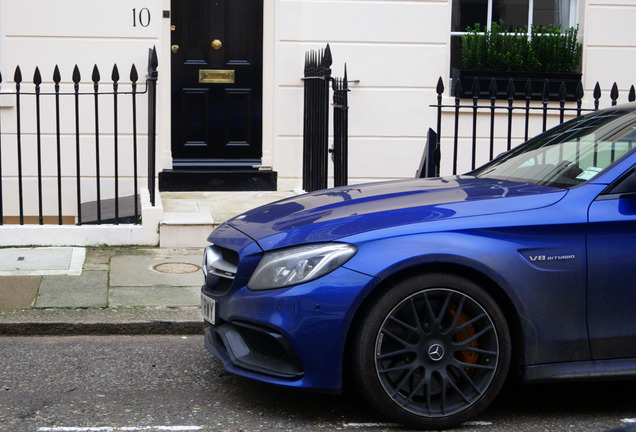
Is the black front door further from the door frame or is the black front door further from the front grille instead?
the front grille

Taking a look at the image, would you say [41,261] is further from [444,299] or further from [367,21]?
[367,21]

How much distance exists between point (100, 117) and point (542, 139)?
230 inches

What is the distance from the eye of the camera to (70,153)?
31.4 feet

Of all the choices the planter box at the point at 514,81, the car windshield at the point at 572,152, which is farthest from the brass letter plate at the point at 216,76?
the car windshield at the point at 572,152

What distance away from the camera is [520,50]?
1020cm

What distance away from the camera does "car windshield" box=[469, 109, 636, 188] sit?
4234mm

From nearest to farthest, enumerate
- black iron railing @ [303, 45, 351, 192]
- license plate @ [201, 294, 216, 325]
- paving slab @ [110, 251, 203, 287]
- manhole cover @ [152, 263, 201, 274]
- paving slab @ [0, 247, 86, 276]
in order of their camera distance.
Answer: license plate @ [201, 294, 216, 325] → paving slab @ [110, 251, 203, 287] → paving slab @ [0, 247, 86, 276] → manhole cover @ [152, 263, 201, 274] → black iron railing @ [303, 45, 351, 192]

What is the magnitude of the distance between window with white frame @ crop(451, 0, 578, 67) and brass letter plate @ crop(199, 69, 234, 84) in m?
2.64

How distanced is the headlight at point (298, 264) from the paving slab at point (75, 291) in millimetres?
2222

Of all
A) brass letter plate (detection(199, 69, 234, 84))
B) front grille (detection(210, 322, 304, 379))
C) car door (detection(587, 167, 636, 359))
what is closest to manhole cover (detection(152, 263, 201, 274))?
front grille (detection(210, 322, 304, 379))

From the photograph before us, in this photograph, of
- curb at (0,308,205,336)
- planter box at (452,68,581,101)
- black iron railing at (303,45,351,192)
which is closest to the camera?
curb at (0,308,205,336)

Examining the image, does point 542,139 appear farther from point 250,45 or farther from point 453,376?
point 250,45

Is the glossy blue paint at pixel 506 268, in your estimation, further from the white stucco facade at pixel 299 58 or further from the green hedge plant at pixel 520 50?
the green hedge plant at pixel 520 50

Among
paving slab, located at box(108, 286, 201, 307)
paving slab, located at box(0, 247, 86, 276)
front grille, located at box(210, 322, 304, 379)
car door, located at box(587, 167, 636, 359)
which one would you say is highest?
car door, located at box(587, 167, 636, 359)
